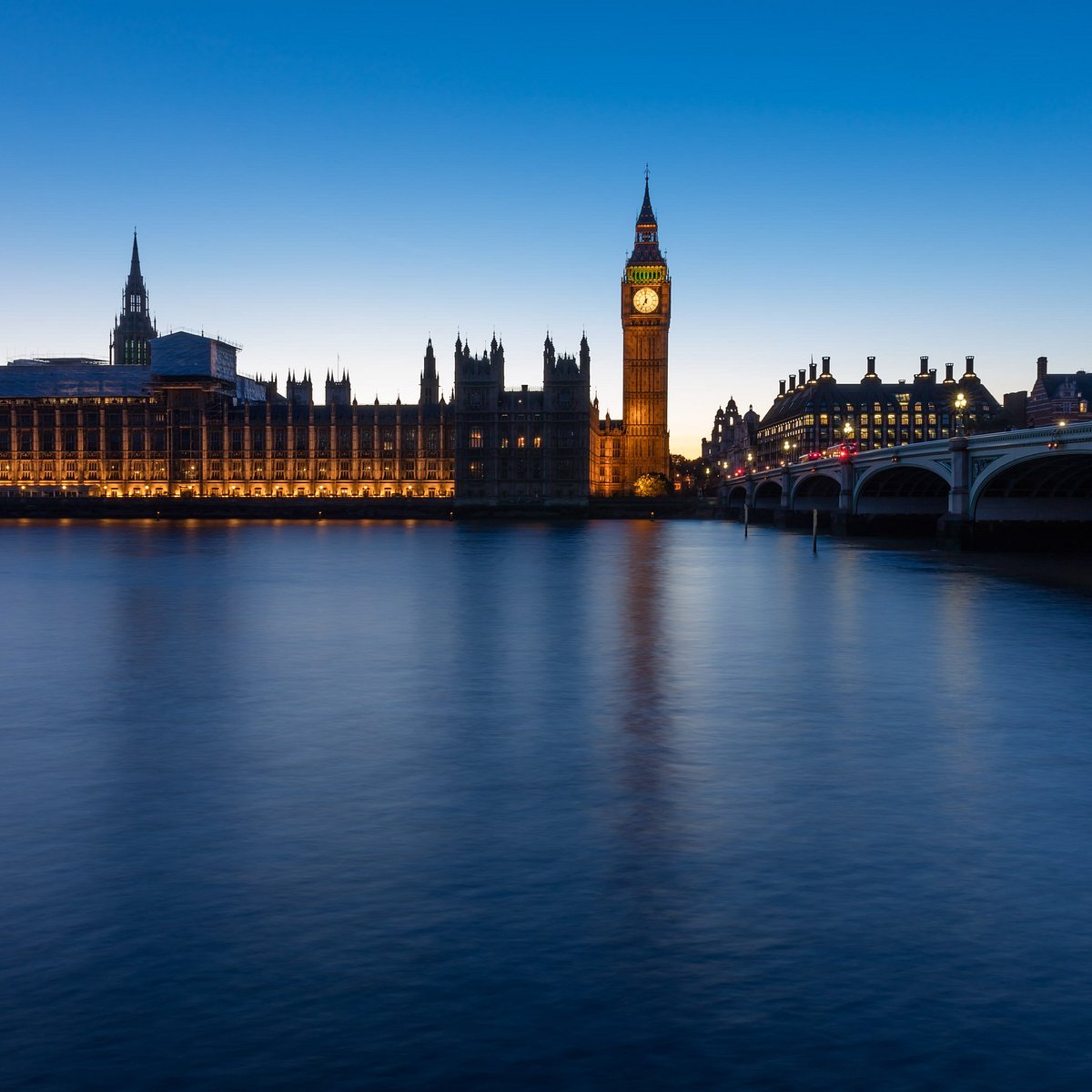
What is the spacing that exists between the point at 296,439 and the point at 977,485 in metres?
124

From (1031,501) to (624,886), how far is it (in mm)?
58396

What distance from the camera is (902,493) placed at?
276 feet

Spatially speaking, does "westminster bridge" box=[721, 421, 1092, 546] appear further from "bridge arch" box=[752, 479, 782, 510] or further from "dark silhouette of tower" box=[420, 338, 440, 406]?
"dark silhouette of tower" box=[420, 338, 440, 406]

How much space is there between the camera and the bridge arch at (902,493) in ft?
254

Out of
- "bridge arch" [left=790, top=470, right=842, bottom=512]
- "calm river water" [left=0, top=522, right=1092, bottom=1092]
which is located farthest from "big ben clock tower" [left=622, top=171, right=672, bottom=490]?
"calm river water" [left=0, top=522, right=1092, bottom=1092]

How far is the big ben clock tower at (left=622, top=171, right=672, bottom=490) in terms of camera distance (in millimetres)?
182625

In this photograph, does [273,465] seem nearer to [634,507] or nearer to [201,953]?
[634,507]

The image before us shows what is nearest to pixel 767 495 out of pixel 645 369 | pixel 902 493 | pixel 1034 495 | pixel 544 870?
pixel 902 493

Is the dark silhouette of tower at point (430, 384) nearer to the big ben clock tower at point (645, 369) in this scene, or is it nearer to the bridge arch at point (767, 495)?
the big ben clock tower at point (645, 369)

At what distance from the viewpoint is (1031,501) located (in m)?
60.8

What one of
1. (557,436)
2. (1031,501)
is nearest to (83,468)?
(557,436)

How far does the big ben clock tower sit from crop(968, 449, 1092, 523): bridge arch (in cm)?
11512

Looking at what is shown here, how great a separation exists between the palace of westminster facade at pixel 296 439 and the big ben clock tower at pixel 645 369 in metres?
11.3

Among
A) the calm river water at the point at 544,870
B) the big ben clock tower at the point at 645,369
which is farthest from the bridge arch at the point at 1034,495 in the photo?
the big ben clock tower at the point at 645,369
